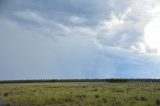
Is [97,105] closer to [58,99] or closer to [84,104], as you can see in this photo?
[84,104]

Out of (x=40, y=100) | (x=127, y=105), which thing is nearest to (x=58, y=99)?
(x=40, y=100)

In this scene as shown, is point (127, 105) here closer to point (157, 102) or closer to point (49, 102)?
point (157, 102)

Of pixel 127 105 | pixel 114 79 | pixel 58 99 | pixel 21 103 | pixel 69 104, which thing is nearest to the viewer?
pixel 127 105

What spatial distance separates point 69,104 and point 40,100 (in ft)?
14.7

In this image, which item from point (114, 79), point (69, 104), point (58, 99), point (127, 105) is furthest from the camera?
point (114, 79)

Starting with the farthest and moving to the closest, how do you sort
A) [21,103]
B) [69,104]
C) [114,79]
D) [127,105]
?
[114,79] → [21,103] → [69,104] → [127,105]

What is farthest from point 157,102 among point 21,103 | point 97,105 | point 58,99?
point 21,103

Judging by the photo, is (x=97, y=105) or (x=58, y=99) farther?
(x=58, y=99)

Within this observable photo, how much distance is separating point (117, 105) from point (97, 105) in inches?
65.4

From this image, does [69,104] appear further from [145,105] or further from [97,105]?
[145,105]

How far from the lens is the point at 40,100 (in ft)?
113

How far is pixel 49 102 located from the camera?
111 feet

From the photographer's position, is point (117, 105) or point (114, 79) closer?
point (117, 105)

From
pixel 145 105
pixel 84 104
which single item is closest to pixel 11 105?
pixel 84 104
